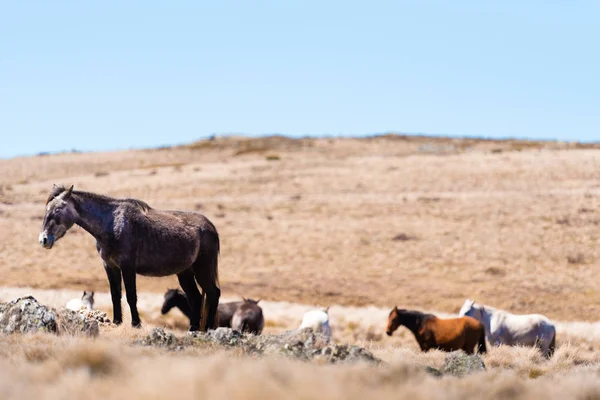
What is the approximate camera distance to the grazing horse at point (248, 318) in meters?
22.3

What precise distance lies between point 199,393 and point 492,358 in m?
8.73

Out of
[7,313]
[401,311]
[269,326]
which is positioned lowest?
[269,326]

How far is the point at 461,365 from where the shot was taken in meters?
12.4

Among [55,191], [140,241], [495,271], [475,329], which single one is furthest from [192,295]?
[495,271]

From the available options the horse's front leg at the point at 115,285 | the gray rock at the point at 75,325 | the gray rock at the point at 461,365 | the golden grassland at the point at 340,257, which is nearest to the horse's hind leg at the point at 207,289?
the horse's front leg at the point at 115,285

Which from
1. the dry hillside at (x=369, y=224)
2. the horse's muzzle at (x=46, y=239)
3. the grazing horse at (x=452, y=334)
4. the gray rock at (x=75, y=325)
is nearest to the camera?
the gray rock at (x=75, y=325)

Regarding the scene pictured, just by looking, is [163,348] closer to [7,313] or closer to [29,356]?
[29,356]

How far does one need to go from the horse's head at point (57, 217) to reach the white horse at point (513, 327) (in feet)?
37.0

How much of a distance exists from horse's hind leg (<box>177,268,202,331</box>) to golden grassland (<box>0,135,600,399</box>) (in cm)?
180

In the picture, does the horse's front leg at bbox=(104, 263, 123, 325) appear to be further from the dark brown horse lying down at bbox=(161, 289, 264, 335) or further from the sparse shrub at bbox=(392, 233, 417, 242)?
the sparse shrub at bbox=(392, 233, 417, 242)

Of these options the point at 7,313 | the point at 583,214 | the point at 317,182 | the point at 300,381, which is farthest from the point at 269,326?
the point at 317,182

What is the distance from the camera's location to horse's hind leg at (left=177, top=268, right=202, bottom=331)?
51.7 ft

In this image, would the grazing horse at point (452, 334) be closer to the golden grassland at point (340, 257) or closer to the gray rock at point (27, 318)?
the golden grassland at point (340, 257)

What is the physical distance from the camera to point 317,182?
64.7 meters
